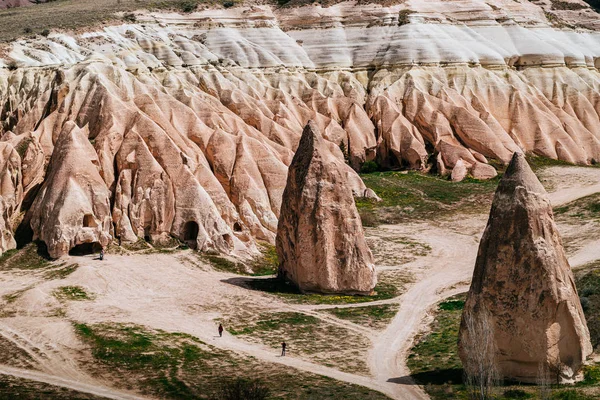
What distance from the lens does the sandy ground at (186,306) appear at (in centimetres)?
2822

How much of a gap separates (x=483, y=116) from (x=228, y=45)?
24612 millimetres

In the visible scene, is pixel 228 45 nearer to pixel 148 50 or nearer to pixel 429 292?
pixel 148 50

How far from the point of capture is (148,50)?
251ft

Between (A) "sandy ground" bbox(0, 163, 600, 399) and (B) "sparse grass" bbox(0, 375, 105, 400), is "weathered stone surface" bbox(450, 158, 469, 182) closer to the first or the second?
(A) "sandy ground" bbox(0, 163, 600, 399)

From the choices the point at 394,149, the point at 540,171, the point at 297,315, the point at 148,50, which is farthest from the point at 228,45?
the point at 297,315

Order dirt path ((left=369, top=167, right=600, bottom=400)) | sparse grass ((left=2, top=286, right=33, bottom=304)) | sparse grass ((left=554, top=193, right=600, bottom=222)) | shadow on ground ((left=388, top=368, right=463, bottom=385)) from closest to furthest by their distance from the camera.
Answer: shadow on ground ((left=388, top=368, right=463, bottom=385)), dirt path ((left=369, top=167, right=600, bottom=400)), sparse grass ((left=2, top=286, right=33, bottom=304)), sparse grass ((left=554, top=193, right=600, bottom=222))

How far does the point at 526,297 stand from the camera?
25000 millimetres

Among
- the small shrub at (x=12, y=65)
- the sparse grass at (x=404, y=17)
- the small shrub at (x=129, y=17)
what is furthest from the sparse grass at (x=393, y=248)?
the sparse grass at (x=404, y=17)

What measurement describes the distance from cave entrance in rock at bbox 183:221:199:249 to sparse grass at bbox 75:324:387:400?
547 inches

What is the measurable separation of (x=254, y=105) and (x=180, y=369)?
44.1 m

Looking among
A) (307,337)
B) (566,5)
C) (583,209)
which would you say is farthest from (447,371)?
(566,5)

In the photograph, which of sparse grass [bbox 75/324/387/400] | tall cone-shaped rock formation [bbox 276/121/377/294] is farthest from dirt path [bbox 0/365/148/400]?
tall cone-shaped rock formation [bbox 276/121/377/294]

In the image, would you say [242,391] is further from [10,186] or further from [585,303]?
[10,186]

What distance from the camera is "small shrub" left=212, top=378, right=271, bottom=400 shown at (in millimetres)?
23334
